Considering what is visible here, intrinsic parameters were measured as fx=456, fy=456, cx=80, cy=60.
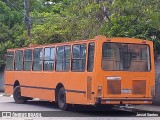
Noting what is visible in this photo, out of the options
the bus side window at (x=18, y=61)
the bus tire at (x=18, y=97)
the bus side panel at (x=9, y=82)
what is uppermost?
the bus side window at (x=18, y=61)

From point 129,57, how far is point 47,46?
15.1ft

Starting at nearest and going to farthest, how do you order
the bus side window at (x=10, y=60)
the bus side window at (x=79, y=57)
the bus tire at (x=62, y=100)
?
the bus side window at (x=79, y=57) → the bus tire at (x=62, y=100) → the bus side window at (x=10, y=60)

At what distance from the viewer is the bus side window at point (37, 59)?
813 inches

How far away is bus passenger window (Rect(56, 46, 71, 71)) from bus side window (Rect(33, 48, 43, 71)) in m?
1.80

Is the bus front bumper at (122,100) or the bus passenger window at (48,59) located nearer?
the bus front bumper at (122,100)

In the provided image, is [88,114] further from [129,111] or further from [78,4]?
[78,4]

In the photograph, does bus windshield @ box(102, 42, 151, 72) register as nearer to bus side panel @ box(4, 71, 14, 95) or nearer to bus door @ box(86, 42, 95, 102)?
bus door @ box(86, 42, 95, 102)

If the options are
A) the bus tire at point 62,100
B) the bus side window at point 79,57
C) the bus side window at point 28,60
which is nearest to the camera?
the bus side window at point 79,57

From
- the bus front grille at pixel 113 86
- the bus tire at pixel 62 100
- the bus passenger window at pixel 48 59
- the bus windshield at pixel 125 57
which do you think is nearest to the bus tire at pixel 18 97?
the bus passenger window at pixel 48 59

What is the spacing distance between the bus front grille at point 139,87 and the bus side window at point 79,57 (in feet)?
6.58

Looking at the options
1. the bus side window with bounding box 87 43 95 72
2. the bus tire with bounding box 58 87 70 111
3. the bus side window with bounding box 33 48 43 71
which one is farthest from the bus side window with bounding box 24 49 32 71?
the bus side window with bounding box 87 43 95 72

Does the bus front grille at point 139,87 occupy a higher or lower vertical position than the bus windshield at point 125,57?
lower

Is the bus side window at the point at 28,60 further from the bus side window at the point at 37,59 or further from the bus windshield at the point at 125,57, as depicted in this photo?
the bus windshield at the point at 125,57

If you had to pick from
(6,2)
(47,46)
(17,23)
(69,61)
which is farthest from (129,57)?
(6,2)
